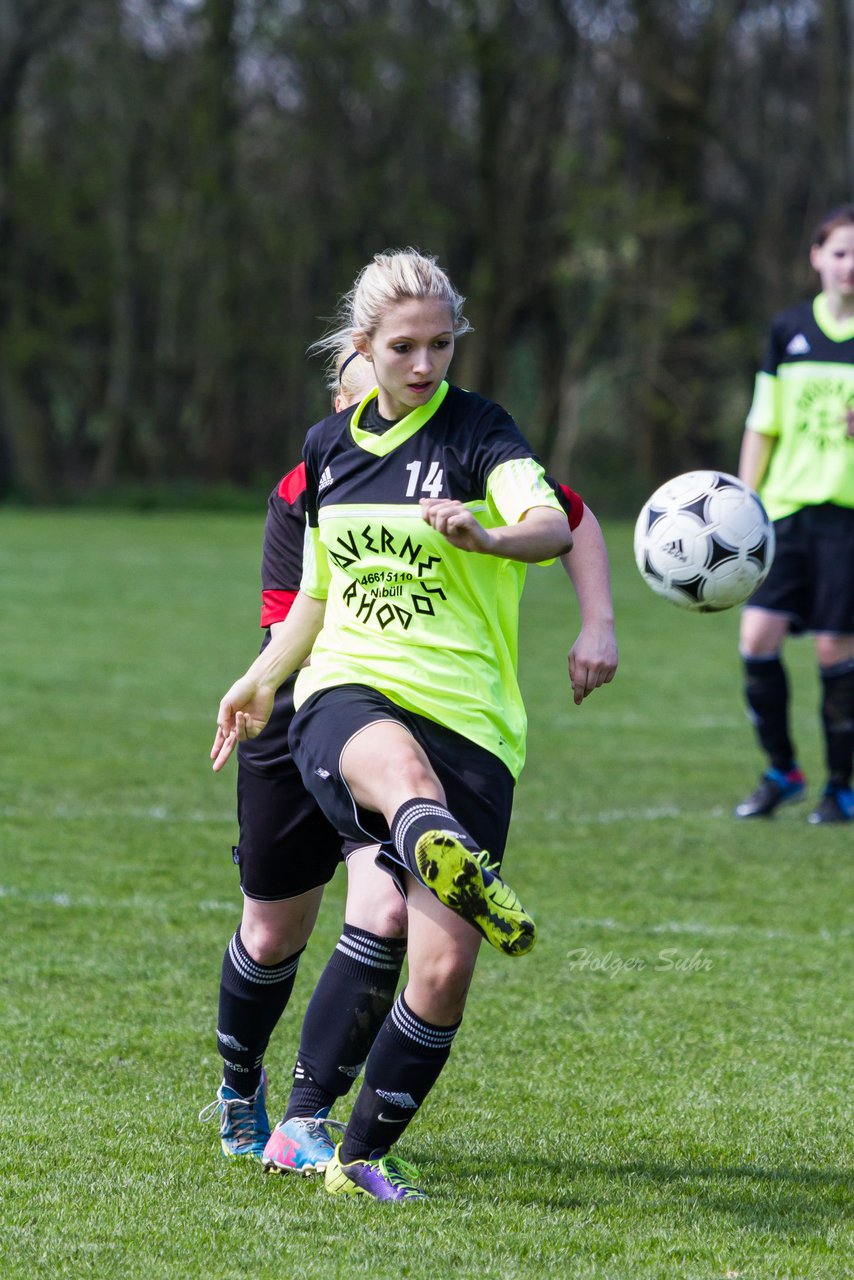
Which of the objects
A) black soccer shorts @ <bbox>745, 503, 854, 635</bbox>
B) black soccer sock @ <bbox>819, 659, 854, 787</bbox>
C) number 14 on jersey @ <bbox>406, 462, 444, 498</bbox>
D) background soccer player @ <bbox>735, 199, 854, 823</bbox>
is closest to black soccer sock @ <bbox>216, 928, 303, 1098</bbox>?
number 14 on jersey @ <bbox>406, 462, 444, 498</bbox>

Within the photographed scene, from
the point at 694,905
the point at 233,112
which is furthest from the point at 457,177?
the point at 694,905

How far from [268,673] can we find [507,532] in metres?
0.73

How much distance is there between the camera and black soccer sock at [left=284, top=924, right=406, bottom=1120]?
11.2 ft

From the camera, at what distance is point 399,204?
1486 inches

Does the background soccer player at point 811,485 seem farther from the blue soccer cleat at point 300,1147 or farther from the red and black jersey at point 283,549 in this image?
the blue soccer cleat at point 300,1147

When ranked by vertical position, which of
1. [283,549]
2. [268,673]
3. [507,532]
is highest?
[507,532]

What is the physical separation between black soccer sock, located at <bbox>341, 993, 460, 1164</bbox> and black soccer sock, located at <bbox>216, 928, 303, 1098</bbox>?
1.59 feet

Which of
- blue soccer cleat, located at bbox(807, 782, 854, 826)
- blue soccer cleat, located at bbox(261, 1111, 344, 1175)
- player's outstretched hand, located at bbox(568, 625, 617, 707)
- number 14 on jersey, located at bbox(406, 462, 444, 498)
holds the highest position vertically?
number 14 on jersey, located at bbox(406, 462, 444, 498)

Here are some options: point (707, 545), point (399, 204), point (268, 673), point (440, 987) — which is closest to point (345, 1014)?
point (440, 987)

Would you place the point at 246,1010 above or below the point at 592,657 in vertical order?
below

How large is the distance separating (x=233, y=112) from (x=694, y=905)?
3108 centimetres

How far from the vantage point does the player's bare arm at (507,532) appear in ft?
9.91

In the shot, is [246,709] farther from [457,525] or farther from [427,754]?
[457,525]
